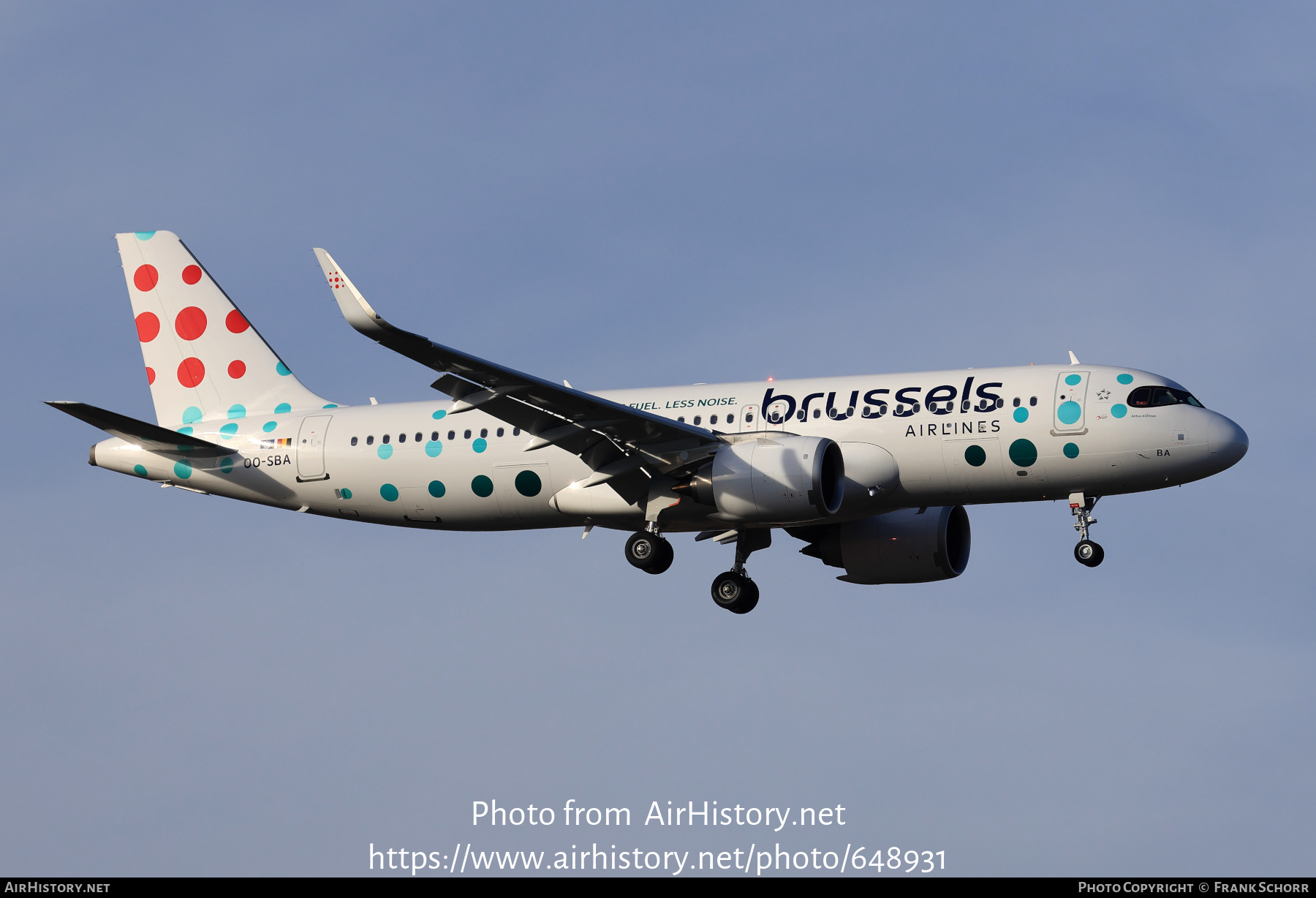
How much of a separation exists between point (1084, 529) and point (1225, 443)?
3.66 metres

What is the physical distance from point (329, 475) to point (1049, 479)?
1832 cm

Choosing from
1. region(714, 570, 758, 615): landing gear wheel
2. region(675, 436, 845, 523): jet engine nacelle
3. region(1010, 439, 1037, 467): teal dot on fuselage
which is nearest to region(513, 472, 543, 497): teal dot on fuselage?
region(675, 436, 845, 523): jet engine nacelle

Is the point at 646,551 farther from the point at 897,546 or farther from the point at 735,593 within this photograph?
the point at 897,546

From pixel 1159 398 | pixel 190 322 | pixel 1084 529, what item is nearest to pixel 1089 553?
pixel 1084 529

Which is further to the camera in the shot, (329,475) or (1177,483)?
(329,475)

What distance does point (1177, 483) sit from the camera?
37.6 meters

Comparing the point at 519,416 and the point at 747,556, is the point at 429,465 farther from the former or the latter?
the point at 747,556

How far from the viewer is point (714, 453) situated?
125 feet

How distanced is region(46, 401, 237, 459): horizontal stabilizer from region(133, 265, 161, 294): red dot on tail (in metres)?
5.78

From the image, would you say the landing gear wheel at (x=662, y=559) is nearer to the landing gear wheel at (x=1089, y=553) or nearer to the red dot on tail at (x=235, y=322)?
the landing gear wheel at (x=1089, y=553)

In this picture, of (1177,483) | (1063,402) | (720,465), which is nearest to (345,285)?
(720,465)

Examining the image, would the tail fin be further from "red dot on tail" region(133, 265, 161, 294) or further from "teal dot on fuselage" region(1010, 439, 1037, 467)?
"teal dot on fuselage" region(1010, 439, 1037, 467)

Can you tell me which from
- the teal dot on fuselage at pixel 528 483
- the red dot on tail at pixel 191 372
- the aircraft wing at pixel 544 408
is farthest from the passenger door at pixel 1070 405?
the red dot on tail at pixel 191 372

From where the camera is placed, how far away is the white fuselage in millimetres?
37156
